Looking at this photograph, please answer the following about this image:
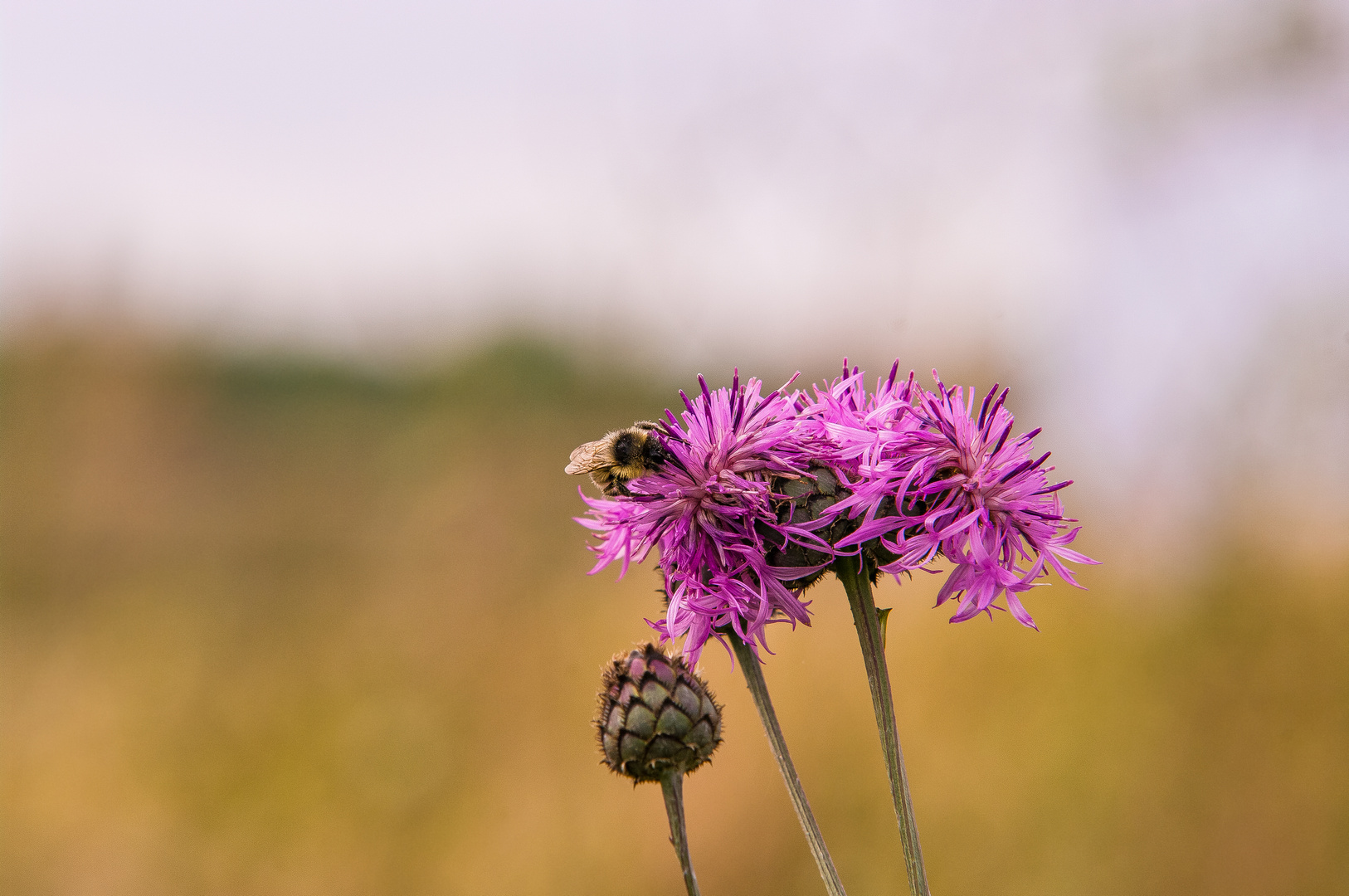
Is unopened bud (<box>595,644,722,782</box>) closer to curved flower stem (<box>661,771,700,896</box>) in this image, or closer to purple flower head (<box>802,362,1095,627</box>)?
curved flower stem (<box>661,771,700,896</box>)

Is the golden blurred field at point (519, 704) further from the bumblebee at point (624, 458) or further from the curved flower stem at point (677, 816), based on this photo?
the bumblebee at point (624, 458)

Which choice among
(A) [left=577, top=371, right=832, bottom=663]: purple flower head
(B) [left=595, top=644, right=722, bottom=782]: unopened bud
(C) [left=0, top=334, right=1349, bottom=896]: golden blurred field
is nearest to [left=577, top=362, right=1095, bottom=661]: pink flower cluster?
(A) [left=577, top=371, right=832, bottom=663]: purple flower head

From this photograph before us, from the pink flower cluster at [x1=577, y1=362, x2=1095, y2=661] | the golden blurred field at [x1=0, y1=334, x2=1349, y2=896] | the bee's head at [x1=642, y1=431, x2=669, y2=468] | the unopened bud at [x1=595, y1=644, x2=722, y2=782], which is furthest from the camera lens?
the golden blurred field at [x1=0, y1=334, x2=1349, y2=896]

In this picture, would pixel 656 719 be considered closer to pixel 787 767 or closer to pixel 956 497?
pixel 787 767

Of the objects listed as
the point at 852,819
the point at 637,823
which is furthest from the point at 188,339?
the point at 852,819

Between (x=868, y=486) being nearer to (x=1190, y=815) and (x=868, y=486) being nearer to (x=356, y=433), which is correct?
(x=1190, y=815)

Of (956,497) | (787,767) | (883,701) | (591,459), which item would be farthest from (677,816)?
(956,497)
